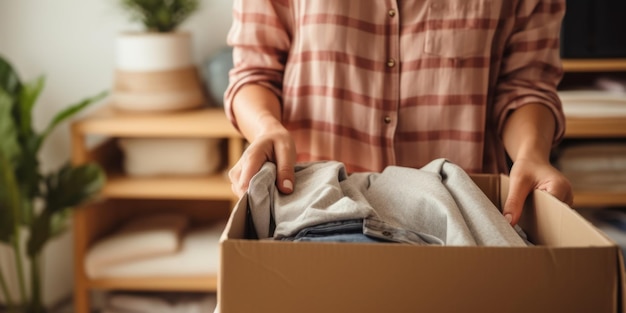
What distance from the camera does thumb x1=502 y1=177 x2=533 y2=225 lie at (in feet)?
2.62

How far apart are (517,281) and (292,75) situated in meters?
0.67

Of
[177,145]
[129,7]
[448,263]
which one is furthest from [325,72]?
[129,7]

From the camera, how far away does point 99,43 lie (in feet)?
8.89

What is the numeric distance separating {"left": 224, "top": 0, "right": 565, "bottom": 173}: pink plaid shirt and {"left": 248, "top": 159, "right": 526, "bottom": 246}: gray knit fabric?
307mm

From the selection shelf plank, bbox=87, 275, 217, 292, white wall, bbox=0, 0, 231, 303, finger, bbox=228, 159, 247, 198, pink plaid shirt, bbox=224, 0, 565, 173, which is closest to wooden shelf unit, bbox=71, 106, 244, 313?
shelf plank, bbox=87, 275, 217, 292

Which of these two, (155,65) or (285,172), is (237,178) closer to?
(285,172)

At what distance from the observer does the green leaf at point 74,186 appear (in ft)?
7.67

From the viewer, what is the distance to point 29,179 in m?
2.41

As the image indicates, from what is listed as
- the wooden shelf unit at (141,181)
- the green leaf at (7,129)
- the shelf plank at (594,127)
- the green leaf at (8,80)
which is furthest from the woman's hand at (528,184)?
the green leaf at (8,80)

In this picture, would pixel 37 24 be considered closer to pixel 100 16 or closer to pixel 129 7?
pixel 100 16

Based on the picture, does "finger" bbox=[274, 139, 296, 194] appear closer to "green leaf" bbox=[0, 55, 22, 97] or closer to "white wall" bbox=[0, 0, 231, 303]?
"green leaf" bbox=[0, 55, 22, 97]

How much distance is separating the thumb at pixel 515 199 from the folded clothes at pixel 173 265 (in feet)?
5.35

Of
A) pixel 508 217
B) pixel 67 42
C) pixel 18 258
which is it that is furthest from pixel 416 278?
pixel 67 42

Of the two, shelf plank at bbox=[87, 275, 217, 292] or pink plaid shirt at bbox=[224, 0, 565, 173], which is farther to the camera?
shelf plank at bbox=[87, 275, 217, 292]
